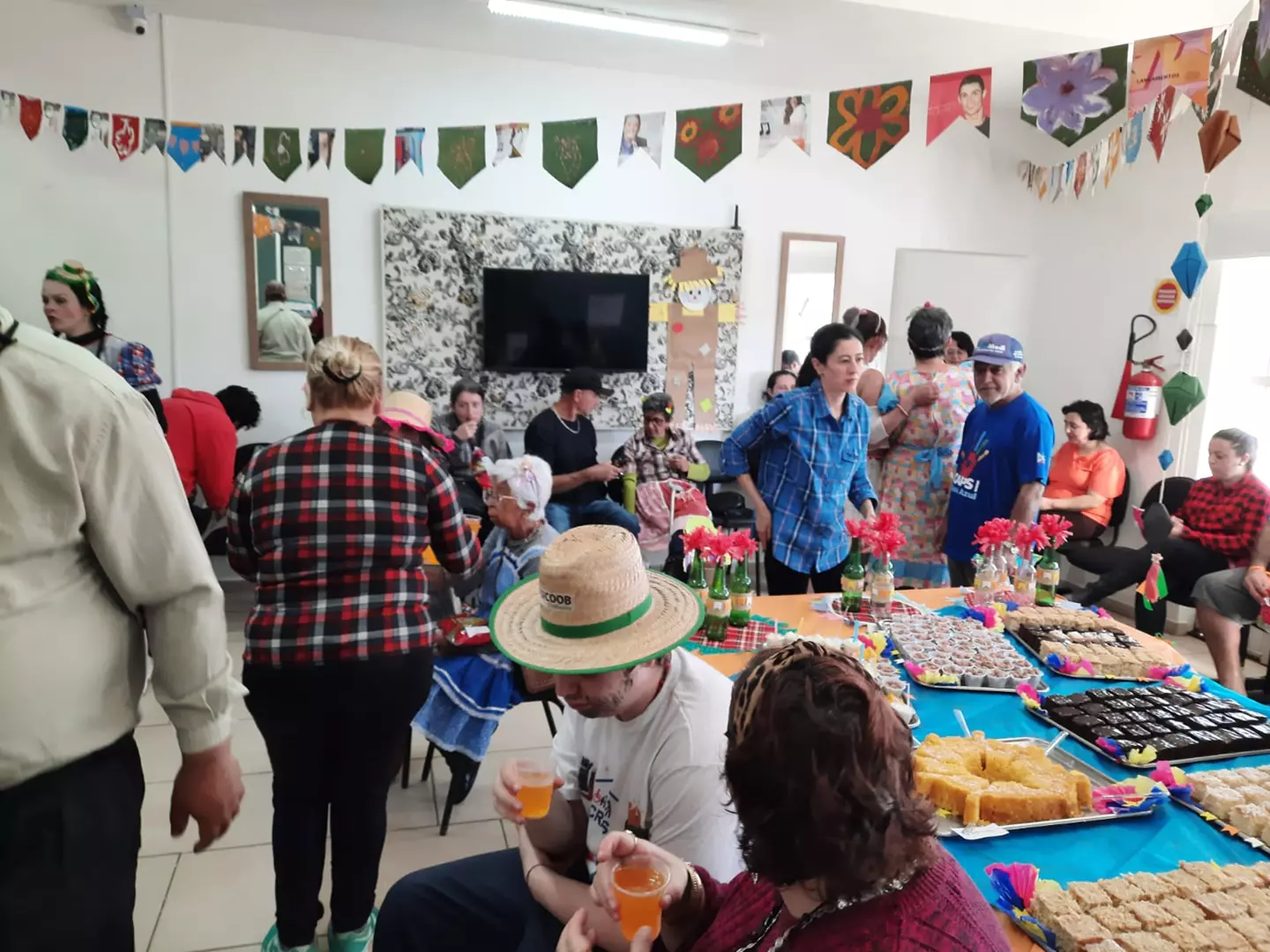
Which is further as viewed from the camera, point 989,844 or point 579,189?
point 579,189

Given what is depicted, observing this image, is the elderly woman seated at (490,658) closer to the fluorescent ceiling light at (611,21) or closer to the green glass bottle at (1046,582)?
the green glass bottle at (1046,582)

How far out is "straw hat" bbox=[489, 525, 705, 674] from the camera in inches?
48.3

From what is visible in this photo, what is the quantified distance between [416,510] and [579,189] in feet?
12.9

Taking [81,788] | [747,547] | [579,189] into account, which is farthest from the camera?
[579,189]

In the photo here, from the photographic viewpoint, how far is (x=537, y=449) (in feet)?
14.9

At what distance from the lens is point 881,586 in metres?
2.50

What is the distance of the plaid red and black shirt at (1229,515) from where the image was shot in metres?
3.58

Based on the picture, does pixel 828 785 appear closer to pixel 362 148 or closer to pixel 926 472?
pixel 926 472

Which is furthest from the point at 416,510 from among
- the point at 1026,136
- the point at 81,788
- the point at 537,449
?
the point at 1026,136

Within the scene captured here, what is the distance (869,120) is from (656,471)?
229 cm

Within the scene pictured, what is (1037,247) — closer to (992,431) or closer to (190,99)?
(992,431)

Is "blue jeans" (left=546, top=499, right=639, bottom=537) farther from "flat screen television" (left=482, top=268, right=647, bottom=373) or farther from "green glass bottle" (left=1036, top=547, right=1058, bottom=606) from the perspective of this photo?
"green glass bottle" (left=1036, top=547, right=1058, bottom=606)

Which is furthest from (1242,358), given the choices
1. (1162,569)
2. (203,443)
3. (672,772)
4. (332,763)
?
(203,443)

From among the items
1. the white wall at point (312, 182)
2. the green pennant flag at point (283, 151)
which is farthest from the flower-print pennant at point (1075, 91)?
the green pennant flag at point (283, 151)
